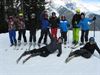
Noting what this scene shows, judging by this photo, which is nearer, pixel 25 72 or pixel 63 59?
pixel 25 72

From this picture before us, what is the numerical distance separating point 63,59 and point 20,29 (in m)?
4.16

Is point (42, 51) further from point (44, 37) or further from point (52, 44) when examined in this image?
point (44, 37)

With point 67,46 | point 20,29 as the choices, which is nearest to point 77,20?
point 67,46

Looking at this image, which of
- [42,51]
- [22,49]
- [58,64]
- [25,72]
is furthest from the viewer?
[22,49]

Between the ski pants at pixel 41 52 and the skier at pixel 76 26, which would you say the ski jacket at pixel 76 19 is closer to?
the skier at pixel 76 26

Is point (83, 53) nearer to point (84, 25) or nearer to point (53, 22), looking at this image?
point (84, 25)

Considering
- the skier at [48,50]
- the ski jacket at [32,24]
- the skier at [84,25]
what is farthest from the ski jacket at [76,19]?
the skier at [48,50]

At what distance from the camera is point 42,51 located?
19375 mm

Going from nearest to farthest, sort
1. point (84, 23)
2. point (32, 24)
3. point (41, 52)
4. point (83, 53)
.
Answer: point (83, 53), point (41, 52), point (32, 24), point (84, 23)

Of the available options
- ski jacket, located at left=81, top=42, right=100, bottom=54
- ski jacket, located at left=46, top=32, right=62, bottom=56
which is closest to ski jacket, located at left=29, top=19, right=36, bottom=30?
ski jacket, located at left=46, top=32, right=62, bottom=56

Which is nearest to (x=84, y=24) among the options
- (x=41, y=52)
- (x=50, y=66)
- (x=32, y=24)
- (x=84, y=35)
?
(x=84, y=35)

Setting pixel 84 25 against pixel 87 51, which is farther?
pixel 84 25

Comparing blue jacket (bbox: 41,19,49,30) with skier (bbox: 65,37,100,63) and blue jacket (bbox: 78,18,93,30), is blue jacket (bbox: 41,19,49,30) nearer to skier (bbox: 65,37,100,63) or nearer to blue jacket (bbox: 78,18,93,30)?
blue jacket (bbox: 78,18,93,30)

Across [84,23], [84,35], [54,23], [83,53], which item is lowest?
[84,35]
